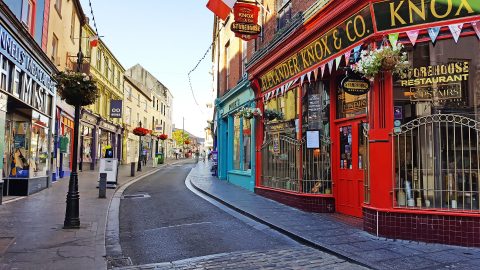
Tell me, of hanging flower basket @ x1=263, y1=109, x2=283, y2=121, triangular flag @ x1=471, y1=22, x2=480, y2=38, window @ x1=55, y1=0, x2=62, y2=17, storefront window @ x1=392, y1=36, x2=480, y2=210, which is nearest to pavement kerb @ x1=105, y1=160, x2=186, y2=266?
storefront window @ x1=392, y1=36, x2=480, y2=210

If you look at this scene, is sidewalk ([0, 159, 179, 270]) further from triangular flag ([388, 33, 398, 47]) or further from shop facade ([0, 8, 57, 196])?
triangular flag ([388, 33, 398, 47])

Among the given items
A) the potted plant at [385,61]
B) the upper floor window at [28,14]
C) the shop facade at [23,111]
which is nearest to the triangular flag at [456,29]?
the potted plant at [385,61]

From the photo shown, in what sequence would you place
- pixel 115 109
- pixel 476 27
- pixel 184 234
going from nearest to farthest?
pixel 476 27
pixel 184 234
pixel 115 109

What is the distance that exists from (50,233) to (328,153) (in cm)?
636

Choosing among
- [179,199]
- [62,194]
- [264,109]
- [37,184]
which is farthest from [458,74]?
[37,184]

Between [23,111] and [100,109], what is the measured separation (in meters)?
18.3

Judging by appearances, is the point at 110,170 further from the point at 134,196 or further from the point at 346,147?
the point at 346,147

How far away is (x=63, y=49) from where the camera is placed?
63.6ft

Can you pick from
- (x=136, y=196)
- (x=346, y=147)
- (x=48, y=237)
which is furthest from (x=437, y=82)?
(x=136, y=196)

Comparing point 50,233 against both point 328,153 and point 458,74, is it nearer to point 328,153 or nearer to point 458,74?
point 328,153

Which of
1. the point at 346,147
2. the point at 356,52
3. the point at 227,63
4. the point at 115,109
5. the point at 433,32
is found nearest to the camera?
the point at 433,32

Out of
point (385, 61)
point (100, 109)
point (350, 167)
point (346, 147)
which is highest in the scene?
point (100, 109)

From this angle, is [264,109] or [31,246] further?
[264,109]

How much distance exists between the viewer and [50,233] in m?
7.17
